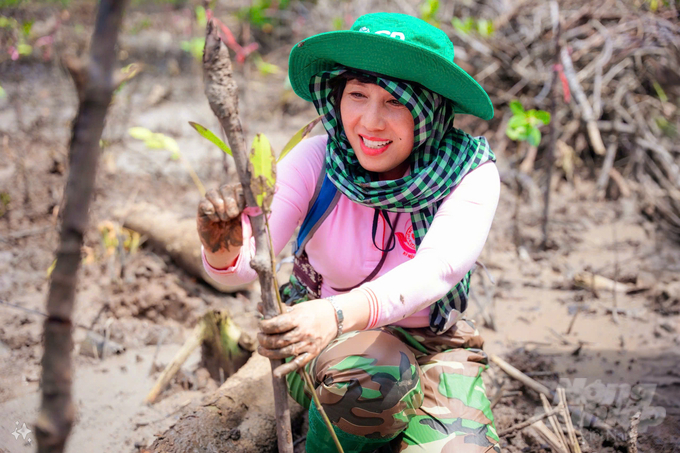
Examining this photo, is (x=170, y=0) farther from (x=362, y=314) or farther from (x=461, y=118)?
(x=362, y=314)

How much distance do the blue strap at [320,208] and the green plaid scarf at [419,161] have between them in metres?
0.08

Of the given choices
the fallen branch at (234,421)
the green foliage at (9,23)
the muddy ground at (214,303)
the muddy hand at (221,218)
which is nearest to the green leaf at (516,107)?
the muddy ground at (214,303)

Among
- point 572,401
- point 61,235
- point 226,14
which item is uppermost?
point 226,14

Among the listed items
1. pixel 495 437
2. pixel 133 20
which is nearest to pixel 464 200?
pixel 495 437

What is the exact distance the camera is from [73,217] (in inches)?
28.9

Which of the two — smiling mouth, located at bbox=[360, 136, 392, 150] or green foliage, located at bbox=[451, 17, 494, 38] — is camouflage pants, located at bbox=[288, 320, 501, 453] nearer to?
smiling mouth, located at bbox=[360, 136, 392, 150]

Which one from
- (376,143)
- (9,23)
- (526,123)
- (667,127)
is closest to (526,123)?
(526,123)

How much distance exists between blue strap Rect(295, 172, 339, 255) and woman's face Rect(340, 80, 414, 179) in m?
0.17

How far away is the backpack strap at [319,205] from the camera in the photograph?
168cm

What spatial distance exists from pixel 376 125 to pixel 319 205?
0.35 meters

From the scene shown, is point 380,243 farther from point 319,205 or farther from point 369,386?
point 369,386

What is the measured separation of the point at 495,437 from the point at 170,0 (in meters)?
11.4

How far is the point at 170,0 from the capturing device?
1082 centimetres

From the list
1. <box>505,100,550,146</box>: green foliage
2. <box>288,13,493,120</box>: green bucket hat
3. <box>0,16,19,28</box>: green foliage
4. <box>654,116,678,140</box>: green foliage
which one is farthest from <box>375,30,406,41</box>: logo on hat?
<box>654,116,678,140</box>: green foliage
